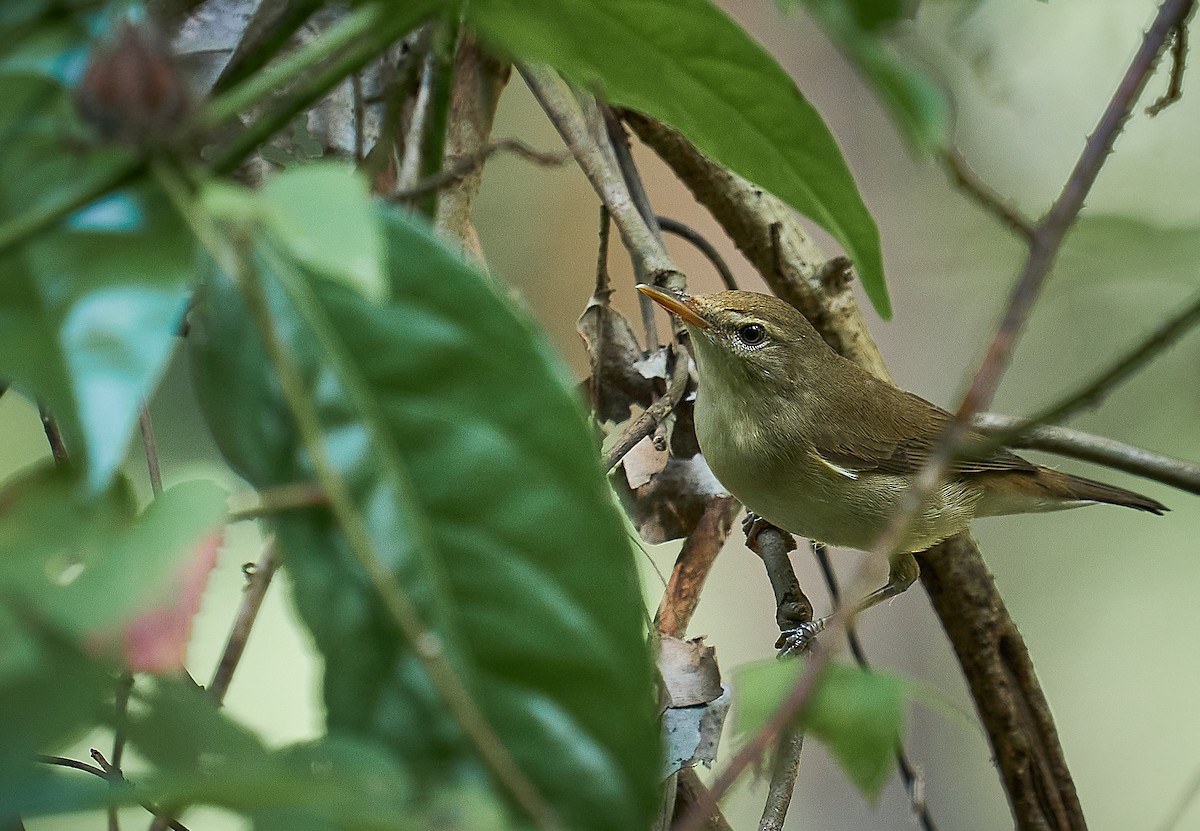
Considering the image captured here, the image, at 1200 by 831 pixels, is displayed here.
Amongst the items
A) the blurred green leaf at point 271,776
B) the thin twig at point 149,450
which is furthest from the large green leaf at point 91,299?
the thin twig at point 149,450

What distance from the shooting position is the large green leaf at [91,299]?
2.00 feet

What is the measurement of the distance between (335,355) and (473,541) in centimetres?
15

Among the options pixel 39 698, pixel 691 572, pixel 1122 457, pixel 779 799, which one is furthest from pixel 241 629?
pixel 1122 457

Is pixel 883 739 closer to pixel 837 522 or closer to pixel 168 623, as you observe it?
pixel 168 623

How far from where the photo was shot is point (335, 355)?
74cm

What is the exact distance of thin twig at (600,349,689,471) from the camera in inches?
70.2

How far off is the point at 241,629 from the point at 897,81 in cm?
65

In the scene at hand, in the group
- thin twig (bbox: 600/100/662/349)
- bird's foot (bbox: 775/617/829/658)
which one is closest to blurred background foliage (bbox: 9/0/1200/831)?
bird's foot (bbox: 775/617/829/658)

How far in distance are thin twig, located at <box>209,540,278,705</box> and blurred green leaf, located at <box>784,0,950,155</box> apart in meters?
0.54

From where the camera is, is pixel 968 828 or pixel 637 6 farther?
pixel 968 828

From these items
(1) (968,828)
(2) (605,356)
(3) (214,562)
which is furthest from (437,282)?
(1) (968,828)

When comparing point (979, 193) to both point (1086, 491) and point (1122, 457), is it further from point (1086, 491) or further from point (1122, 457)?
point (1086, 491)

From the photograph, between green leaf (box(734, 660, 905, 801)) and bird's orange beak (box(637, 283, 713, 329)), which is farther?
bird's orange beak (box(637, 283, 713, 329))

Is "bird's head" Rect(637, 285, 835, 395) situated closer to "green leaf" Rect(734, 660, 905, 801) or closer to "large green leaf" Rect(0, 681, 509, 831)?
"green leaf" Rect(734, 660, 905, 801)
